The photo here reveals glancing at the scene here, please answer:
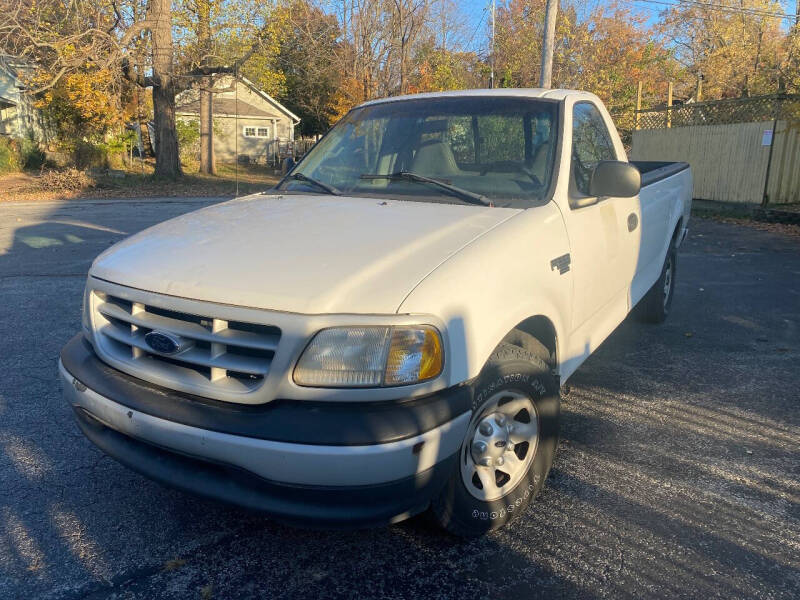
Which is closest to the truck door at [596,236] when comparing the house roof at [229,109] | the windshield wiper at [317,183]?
the windshield wiper at [317,183]

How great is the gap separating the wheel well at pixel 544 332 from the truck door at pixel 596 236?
289 millimetres

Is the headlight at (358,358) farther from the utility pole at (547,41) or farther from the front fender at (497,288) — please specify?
the utility pole at (547,41)

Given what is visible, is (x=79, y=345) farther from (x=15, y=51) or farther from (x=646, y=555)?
(x=15, y=51)

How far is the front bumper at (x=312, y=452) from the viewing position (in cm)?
204

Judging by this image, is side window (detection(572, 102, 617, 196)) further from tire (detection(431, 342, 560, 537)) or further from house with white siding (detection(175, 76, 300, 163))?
house with white siding (detection(175, 76, 300, 163))

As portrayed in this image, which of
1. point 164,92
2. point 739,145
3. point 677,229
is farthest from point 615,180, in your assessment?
point 164,92

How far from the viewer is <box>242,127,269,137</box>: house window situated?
42594 millimetres

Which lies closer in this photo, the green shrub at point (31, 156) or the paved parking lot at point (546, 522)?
the paved parking lot at point (546, 522)

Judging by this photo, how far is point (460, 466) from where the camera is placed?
8.01 feet

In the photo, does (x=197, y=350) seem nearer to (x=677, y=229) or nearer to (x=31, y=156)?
(x=677, y=229)

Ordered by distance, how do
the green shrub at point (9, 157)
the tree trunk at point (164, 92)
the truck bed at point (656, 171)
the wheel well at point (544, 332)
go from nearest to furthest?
the wheel well at point (544, 332) → the truck bed at point (656, 171) → the tree trunk at point (164, 92) → the green shrub at point (9, 157)

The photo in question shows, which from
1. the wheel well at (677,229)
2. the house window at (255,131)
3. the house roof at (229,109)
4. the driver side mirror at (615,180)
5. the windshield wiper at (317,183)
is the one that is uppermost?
the house roof at (229,109)

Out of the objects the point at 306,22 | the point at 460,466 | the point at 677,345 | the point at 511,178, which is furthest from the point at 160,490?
the point at 306,22

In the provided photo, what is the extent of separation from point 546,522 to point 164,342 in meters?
1.82
